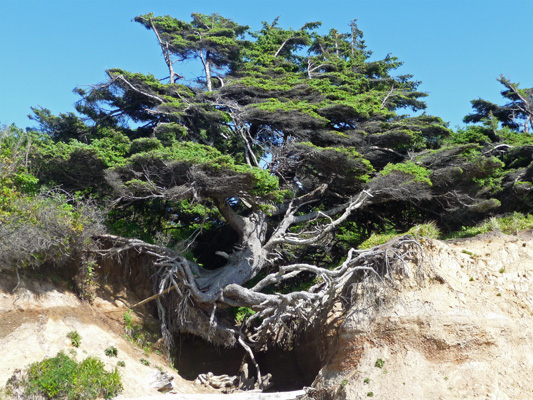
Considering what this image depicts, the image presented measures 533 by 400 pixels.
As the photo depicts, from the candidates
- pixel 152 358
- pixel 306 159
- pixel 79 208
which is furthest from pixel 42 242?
pixel 306 159

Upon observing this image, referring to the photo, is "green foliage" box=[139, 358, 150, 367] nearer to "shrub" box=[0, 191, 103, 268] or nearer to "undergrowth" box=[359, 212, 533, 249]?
"shrub" box=[0, 191, 103, 268]

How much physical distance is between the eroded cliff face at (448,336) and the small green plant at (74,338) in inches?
296

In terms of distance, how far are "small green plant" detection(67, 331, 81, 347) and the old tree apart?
316 centimetres

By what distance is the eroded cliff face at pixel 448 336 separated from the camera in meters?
14.8

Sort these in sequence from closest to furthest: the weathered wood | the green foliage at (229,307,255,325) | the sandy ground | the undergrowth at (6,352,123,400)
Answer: the undergrowth at (6,352,123,400) < the weathered wood < the sandy ground < the green foliage at (229,307,255,325)

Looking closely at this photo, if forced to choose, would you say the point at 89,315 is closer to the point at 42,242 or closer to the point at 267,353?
the point at 42,242

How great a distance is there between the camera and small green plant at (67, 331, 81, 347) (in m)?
15.9

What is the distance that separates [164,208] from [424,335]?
11.6 m

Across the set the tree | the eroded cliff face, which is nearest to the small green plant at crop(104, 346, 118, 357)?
the eroded cliff face

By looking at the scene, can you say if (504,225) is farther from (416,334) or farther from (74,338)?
(74,338)

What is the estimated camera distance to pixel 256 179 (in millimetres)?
17188

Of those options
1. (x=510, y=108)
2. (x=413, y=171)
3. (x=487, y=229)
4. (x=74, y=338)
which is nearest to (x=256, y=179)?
(x=413, y=171)

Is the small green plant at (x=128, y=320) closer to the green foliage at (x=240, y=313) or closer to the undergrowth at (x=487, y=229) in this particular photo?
the green foliage at (x=240, y=313)

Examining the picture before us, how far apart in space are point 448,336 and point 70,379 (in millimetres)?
10795
